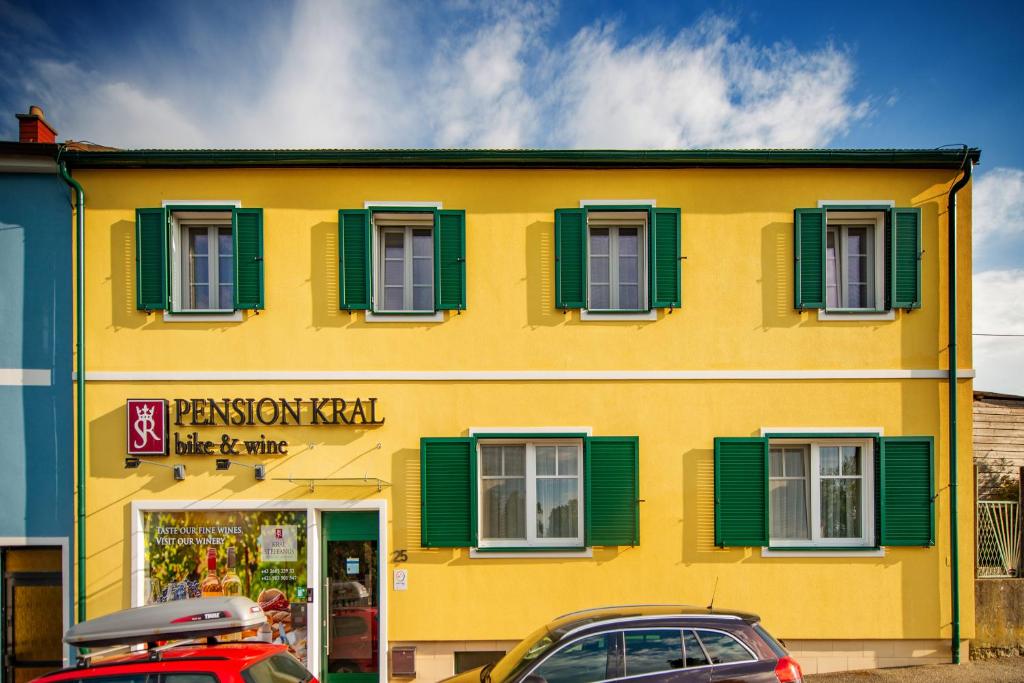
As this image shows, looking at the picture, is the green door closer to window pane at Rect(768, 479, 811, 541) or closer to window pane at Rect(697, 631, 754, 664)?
window pane at Rect(697, 631, 754, 664)

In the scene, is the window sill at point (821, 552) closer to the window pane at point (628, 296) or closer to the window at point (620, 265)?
the window at point (620, 265)

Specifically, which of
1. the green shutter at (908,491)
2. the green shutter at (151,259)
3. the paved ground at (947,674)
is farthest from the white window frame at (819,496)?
the green shutter at (151,259)

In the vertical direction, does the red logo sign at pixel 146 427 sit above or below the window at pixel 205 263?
below

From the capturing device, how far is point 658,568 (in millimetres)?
8211

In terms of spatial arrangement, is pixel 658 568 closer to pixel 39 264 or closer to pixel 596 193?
pixel 596 193

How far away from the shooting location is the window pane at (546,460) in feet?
27.7

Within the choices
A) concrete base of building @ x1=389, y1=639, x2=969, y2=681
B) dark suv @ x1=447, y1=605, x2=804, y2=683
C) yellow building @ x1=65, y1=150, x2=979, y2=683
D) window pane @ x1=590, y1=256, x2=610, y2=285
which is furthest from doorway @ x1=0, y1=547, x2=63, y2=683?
window pane @ x1=590, y1=256, x2=610, y2=285

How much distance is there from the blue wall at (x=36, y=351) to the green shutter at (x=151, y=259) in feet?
3.22

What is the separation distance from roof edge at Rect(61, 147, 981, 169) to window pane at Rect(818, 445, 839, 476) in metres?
4.14

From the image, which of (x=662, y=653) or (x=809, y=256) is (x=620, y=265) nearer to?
(x=809, y=256)

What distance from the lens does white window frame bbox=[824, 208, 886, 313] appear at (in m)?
8.54

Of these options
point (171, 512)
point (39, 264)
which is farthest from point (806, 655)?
point (39, 264)

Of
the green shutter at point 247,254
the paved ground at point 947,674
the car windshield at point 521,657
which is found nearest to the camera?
the car windshield at point 521,657

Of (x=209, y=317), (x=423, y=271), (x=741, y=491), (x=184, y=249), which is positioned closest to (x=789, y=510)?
(x=741, y=491)
